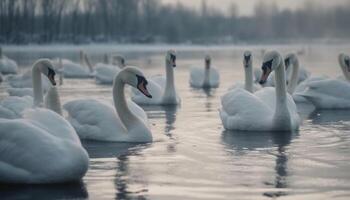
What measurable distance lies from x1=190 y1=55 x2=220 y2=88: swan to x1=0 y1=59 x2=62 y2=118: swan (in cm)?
1060

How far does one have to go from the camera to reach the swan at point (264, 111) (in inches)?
428

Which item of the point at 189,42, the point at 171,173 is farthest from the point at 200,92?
the point at 189,42

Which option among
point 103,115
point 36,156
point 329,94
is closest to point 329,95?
point 329,94

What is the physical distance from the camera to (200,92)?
1997cm

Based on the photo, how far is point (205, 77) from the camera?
22.1 meters

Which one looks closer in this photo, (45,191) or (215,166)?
(45,191)

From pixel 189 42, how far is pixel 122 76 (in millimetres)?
96971

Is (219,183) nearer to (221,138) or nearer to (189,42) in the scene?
(221,138)

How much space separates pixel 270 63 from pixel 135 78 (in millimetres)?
2146

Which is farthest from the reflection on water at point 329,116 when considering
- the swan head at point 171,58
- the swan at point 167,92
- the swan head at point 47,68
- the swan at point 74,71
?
the swan at point 74,71

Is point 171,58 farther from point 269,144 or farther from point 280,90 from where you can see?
point 269,144

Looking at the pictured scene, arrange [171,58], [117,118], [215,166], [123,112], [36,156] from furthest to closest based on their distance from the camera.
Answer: [171,58], [117,118], [123,112], [215,166], [36,156]

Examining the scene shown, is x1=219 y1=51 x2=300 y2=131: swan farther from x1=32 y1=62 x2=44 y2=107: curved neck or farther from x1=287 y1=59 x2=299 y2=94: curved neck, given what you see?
x1=287 y1=59 x2=299 y2=94: curved neck

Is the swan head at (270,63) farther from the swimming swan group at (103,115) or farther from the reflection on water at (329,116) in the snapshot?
the reflection on water at (329,116)
